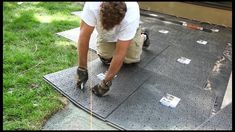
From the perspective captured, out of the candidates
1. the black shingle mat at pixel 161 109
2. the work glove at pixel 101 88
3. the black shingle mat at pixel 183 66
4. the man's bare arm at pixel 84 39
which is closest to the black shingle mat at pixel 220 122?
the black shingle mat at pixel 161 109

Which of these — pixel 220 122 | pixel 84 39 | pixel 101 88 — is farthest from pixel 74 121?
pixel 220 122

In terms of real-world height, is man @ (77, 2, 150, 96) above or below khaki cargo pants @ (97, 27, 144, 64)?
above

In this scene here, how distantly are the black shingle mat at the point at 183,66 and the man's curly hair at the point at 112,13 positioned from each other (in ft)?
3.41

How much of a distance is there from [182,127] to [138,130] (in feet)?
1.10

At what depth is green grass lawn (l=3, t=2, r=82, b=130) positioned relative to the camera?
2.20 m

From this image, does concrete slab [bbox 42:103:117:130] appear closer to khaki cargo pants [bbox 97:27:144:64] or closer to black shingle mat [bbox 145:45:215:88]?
khaki cargo pants [bbox 97:27:144:64]

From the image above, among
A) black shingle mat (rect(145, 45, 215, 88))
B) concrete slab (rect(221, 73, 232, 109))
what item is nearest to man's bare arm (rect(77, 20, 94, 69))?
black shingle mat (rect(145, 45, 215, 88))

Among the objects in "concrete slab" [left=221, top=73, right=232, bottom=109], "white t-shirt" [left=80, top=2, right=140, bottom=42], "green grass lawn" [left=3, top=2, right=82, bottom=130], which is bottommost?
"green grass lawn" [left=3, top=2, right=82, bottom=130]

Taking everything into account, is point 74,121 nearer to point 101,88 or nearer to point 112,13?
point 101,88

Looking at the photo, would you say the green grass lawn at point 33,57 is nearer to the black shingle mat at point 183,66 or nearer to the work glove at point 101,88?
the work glove at point 101,88

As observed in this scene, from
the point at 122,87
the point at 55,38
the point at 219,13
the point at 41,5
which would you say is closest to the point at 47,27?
the point at 55,38

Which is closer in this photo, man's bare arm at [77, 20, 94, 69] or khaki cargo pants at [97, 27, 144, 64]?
man's bare arm at [77, 20, 94, 69]

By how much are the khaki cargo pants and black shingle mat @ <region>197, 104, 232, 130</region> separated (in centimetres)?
96

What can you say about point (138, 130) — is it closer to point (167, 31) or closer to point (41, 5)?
point (167, 31)
